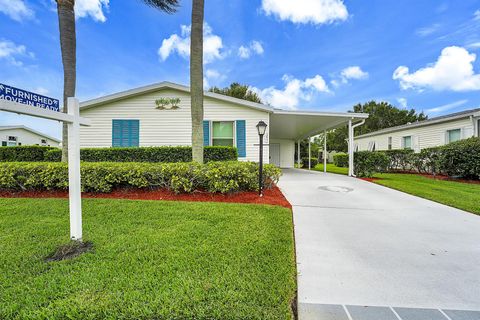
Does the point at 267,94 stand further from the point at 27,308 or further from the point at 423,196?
the point at 27,308

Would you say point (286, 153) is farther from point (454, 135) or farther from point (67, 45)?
point (67, 45)

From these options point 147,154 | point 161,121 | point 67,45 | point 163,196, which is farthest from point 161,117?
point 163,196

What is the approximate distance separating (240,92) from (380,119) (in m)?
23.8

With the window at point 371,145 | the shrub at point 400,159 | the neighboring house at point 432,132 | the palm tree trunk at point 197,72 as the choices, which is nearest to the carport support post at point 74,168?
the palm tree trunk at point 197,72

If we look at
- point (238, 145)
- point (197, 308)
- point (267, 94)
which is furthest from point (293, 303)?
point (267, 94)

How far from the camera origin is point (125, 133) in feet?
30.9

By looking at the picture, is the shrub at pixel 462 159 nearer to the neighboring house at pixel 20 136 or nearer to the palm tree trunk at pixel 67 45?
the palm tree trunk at pixel 67 45

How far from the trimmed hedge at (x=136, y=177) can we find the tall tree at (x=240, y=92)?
22.7m

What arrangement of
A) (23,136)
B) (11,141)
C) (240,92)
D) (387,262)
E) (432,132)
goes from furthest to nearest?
1. (240,92)
2. (23,136)
3. (11,141)
4. (432,132)
5. (387,262)

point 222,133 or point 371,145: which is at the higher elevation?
point 371,145

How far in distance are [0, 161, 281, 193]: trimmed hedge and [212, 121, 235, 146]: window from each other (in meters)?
4.18

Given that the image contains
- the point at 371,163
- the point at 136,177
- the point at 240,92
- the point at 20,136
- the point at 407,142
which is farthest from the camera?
the point at 240,92

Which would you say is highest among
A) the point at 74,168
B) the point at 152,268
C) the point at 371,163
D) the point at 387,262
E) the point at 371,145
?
the point at 371,145

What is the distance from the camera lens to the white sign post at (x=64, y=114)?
197cm
